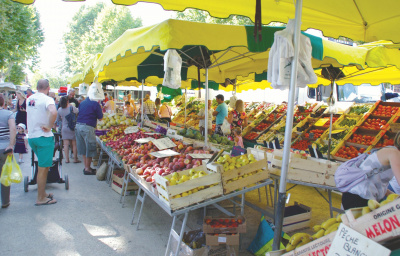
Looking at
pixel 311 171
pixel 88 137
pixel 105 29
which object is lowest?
pixel 88 137

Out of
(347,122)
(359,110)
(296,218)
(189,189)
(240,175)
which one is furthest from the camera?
(359,110)

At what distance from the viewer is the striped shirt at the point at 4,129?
4.57 metres

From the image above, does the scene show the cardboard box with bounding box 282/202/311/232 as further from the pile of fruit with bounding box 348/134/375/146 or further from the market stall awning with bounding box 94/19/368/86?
the pile of fruit with bounding box 348/134/375/146

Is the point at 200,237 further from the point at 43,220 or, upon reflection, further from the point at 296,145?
the point at 296,145

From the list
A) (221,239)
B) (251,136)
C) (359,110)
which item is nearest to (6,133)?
(221,239)

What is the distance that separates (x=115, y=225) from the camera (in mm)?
4395

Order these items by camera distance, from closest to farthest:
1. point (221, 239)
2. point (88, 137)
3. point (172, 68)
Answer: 1. point (221, 239)
2. point (172, 68)
3. point (88, 137)

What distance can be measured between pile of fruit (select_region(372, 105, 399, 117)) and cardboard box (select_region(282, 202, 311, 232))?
5041mm

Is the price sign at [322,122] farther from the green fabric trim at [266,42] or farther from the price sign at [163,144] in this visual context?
the price sign at [163,144]

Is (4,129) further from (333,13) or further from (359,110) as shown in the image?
(359,110)

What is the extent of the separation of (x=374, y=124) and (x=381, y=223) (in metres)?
6.88

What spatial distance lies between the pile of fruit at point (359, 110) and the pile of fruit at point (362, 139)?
4.47 feet

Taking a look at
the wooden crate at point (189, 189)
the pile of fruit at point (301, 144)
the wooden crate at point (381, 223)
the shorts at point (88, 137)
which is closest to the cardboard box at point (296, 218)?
the wooden crate at point (189, 189)

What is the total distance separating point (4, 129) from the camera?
460 cm
